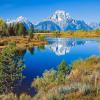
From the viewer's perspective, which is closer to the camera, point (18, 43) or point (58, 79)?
point (58, 79)

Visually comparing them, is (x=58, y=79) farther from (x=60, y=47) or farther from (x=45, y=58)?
(x=60, y=47)

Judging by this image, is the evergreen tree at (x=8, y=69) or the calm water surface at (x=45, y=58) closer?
the evergreen tree at (x=8, y=69)

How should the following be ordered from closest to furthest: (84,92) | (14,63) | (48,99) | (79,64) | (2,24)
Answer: (48,99), (84,92), (14,63), (79,64), (2,24)

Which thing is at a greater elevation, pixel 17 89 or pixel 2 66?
pixel 2 66

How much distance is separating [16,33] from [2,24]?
20115 millimetres

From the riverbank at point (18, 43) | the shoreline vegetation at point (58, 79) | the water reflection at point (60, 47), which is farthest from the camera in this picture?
the riverbank at point (18, 43)

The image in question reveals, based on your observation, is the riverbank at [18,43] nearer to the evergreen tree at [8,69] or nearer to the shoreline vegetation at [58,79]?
the shoreline vegetation at [58,79]

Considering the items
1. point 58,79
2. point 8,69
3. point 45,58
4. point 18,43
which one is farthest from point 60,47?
point 58,79

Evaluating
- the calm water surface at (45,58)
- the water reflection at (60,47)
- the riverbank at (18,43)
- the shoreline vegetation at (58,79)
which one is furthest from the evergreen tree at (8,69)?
the riverbank at (18,43)

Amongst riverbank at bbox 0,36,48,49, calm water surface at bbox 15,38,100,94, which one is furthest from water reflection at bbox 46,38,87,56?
riverbank at bbox 0,36,48,49

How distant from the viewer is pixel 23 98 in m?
15.8

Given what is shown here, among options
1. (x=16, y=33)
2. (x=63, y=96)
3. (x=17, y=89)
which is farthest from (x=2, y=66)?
(x=16, y=33)

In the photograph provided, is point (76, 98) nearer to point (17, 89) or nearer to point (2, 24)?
point (17, 89)

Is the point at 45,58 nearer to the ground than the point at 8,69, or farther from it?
nearer to the ground
